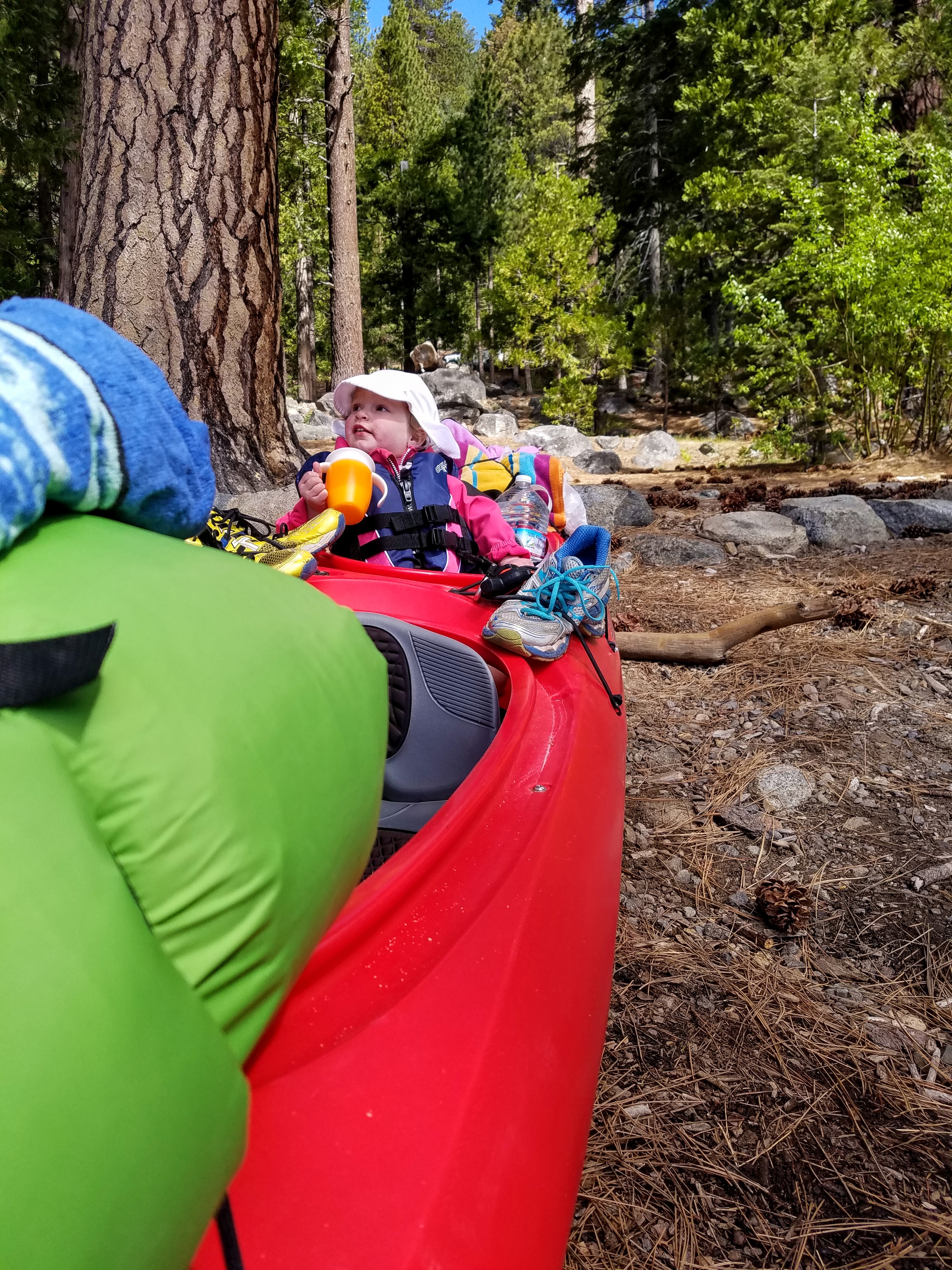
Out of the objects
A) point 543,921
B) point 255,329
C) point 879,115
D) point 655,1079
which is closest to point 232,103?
point 255,329

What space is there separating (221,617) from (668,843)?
2.13 meters

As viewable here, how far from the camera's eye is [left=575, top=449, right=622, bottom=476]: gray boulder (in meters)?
12.3

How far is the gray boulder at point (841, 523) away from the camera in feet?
19.1

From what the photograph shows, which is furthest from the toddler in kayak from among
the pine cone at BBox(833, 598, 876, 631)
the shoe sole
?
the pine cone at BBox(833, 598, 876, 631)

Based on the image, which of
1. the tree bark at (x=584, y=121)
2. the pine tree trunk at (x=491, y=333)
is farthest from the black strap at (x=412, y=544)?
the tree bark at (x=584, y=121)

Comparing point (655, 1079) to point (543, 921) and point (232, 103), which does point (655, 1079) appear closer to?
point (543, 921)

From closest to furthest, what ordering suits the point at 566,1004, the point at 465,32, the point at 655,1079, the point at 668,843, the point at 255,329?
the point at 566,1004 → the point at 655,1079 → the point at 668,843 → the point at 255,329 → the point at 465,32

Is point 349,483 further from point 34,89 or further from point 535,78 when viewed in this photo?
point 535,78

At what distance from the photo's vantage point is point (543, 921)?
128 cm

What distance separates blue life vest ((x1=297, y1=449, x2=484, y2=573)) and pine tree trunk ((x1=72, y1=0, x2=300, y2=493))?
51.5 inches

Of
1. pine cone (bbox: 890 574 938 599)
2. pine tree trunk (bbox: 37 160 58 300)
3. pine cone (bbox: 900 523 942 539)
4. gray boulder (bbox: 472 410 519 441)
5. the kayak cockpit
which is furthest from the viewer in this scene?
gray boulder (bbox: 472 410 519 441)

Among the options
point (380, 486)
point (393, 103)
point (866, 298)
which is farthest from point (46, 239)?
point (393, 103)

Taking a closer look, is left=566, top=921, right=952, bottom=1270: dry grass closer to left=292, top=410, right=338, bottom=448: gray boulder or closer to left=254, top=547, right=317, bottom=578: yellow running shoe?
left=254, top=547, right=317, bottom=578: yellow running shoe

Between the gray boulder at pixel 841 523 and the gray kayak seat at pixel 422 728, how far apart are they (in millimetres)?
4691
